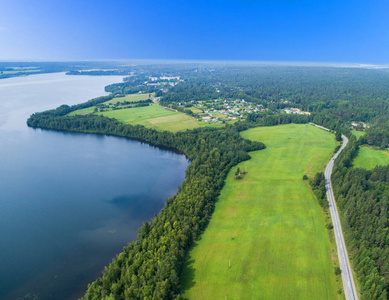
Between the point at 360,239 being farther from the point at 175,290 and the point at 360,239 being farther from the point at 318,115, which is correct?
the point at 318,115

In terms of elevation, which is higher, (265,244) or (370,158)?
(370,158)

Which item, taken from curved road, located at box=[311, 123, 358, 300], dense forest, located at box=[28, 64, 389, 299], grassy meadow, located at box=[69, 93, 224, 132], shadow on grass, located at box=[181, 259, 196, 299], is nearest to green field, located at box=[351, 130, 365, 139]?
dense forest, located at box=[28, 64, 389, 299]

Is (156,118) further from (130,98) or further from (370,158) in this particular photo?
(370,158)

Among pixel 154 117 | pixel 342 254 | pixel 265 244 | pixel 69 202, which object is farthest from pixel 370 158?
pixel 154 117

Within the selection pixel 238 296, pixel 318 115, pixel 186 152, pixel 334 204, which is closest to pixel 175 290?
pixel 238 296

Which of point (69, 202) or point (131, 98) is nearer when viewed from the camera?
point (69, 202)

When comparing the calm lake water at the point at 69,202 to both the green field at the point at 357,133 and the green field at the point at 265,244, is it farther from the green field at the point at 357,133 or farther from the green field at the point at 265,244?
the green field at the point at 357,133
